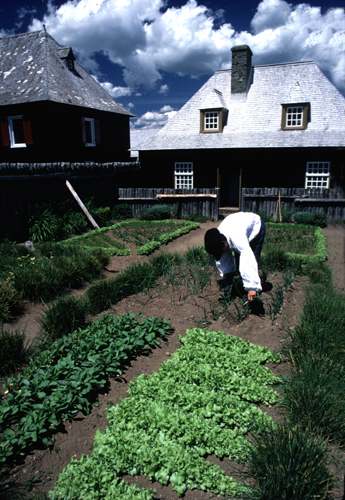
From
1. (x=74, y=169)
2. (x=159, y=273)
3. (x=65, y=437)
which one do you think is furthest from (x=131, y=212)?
(x=65, y=437)

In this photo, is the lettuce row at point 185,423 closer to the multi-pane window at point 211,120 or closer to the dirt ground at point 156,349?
the dirt ground at point 156,349

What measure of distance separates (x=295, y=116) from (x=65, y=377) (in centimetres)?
1767

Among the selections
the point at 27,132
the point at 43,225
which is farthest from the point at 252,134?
the point at 43,225

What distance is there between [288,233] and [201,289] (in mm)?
7103

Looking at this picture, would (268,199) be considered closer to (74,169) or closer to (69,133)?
(74,169)

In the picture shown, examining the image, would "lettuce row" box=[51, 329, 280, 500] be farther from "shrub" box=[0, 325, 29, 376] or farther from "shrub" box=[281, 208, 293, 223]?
"shrub" box=[281, 208, 293, 223]

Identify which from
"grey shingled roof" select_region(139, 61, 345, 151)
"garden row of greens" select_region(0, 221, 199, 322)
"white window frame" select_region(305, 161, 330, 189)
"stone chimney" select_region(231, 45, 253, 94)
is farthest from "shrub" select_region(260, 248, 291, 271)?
"stone chimney" select_region(231, 45, 253, 94)

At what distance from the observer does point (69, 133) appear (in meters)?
18.3

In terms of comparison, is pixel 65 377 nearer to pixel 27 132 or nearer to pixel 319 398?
pixel 319 398

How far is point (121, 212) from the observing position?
52.3 ft

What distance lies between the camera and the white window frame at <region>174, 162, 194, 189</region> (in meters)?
19.2

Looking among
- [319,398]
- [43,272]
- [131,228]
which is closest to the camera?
[319,398]

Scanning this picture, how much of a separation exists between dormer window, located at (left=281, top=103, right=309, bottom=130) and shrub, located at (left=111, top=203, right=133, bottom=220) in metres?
9.05

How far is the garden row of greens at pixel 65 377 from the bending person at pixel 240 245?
1268 millimetres
